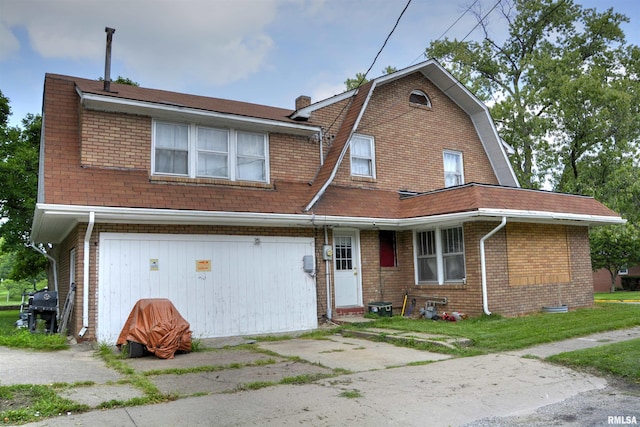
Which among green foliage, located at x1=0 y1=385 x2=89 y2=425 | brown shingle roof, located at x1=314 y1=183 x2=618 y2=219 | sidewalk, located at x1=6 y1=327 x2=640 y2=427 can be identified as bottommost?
sidewalk, located at x1=6 y1=327 x2=640 y2=427

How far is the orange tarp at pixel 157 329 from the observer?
8641 millimetres

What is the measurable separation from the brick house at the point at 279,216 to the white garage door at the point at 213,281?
0.03 metres

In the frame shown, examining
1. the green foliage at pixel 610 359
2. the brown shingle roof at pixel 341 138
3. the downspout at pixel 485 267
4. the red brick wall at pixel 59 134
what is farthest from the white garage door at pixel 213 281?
the green foliage at pixel 610 359

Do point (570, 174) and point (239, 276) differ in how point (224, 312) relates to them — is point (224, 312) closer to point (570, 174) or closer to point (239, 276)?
point (239, 276)

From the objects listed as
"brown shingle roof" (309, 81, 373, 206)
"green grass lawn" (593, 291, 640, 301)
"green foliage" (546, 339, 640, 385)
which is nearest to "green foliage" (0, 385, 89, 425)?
"green foliage" (546, 339, 640, 385)

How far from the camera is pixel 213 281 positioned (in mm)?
11086

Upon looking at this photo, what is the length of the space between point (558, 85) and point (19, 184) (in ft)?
79.2

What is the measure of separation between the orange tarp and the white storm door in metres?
5.02

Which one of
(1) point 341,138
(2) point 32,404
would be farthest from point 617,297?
(2) point 32,404

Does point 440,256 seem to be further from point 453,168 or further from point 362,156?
point 453,168

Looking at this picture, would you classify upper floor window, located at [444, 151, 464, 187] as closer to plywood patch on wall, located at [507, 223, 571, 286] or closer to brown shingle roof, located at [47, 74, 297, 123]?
plywood patch on wall, located at [507, 223, 571, 286]

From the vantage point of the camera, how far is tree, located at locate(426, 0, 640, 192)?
21295mm

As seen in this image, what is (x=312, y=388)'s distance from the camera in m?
6.43

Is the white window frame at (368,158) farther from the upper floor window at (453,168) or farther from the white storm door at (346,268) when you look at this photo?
the upper floor window at (453,168)
